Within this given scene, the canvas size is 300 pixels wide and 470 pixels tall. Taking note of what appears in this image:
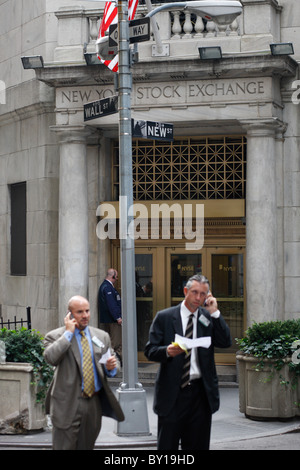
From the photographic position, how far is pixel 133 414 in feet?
36.7

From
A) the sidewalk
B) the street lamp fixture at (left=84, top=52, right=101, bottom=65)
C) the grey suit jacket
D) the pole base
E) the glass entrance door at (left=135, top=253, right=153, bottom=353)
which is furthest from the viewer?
the glass entrance door at (left=135, top=253, right=153, bottom=353)

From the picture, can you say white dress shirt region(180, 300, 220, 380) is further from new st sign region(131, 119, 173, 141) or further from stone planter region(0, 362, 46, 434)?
new st sign region(131, 119, 173, 141)

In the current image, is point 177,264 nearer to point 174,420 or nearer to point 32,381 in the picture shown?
point 32,381

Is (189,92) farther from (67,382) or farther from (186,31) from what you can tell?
(67,382)

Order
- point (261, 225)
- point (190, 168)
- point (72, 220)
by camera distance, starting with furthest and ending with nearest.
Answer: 1. point (190, 168)
2. point (72, 220)
3. point (261, 225)

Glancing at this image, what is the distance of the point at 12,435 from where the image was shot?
11344mm

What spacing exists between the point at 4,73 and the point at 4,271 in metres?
4.40

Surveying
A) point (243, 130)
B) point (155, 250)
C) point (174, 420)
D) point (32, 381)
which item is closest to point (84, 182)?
point (155, 250)

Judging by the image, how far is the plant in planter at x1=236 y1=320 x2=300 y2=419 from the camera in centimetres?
1216

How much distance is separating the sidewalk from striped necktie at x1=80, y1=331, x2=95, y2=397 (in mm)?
3050

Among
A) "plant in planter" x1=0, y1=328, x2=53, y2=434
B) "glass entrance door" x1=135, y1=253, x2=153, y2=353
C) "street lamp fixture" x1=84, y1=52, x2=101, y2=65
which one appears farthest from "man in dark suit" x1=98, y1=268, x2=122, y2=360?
"plant in planter" x1=0, y1=328, x2=53, y2=434

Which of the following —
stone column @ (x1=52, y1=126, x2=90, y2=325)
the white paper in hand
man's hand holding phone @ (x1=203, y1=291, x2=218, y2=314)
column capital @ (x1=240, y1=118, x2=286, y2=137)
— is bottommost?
the white paper in hand

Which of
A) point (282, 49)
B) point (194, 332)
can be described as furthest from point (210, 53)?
point (194, 332)

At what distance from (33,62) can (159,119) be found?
2.69 meters
